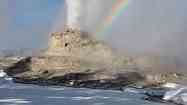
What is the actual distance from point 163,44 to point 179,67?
7.94m

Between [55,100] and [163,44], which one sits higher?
[163,44]

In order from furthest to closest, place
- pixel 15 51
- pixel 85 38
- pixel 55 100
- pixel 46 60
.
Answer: pixel 15 51
pixel 85 38
pixel 46 60
pixel 55 100

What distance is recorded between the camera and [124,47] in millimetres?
41219

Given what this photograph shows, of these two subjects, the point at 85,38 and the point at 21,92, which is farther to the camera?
the point at 85,38

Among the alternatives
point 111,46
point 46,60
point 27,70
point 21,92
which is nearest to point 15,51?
point 111,46

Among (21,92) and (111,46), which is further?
(111,46)

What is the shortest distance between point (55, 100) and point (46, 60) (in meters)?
25.6

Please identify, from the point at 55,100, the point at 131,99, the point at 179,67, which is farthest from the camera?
the point at 179,67

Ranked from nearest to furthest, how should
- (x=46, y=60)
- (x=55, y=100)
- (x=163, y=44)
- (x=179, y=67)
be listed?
1. (x=55, y=100)
2. (x=179, y=67)
3. (x=46, y=60)
4. (x=163, y=44)

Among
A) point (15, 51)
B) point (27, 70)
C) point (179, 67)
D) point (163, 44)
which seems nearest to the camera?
point (27, 70)

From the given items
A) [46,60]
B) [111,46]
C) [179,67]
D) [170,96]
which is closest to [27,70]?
[46,60]

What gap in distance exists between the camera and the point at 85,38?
4481cm

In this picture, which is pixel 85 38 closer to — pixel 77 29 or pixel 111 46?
pixel 77 29

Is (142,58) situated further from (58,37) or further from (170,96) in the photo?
(170,96)
